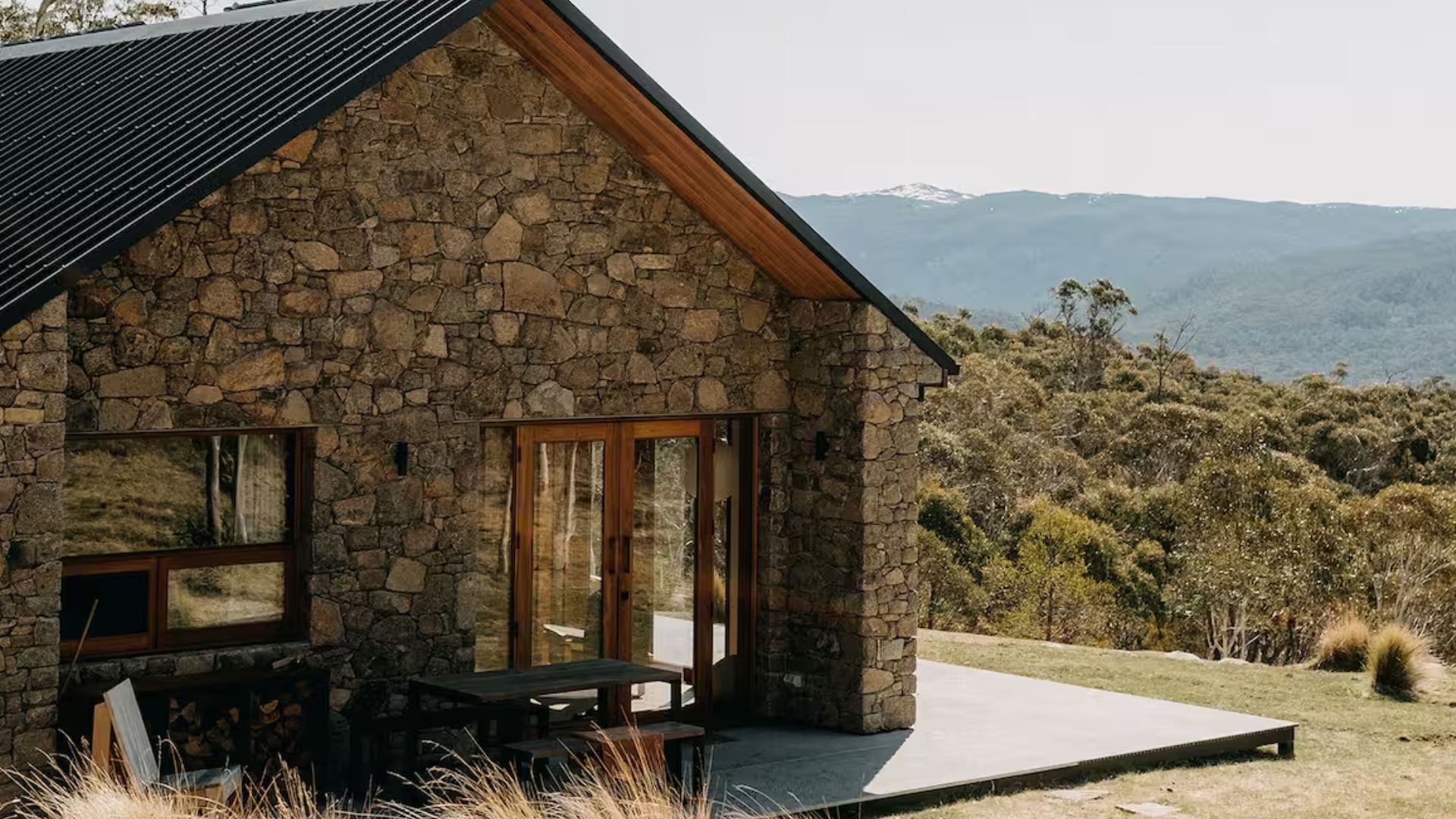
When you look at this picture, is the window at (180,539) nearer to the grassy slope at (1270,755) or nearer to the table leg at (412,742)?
the table leg at (412,742)

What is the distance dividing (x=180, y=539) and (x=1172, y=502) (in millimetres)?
20089

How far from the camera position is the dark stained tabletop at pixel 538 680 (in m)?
9.88

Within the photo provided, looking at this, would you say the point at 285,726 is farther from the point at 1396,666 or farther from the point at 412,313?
the point at 1396,666

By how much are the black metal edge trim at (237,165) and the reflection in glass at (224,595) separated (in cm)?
213

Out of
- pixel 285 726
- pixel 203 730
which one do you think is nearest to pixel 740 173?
pixel 285 726

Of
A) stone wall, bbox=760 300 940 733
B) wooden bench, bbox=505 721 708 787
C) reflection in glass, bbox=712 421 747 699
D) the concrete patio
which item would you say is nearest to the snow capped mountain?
the concrete patio

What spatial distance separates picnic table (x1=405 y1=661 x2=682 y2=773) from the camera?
988 centimetres

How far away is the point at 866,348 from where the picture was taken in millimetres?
11773

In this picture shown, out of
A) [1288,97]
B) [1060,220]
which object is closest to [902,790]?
[1288,97]

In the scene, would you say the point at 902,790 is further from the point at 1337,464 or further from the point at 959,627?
the point at 1337,464

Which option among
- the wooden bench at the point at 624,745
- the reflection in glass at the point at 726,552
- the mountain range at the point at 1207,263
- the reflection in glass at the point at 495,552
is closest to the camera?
the wooden bench at the point at 624,745

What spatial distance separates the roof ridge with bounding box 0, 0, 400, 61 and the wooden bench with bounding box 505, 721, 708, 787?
175 inches

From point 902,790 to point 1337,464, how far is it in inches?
1130

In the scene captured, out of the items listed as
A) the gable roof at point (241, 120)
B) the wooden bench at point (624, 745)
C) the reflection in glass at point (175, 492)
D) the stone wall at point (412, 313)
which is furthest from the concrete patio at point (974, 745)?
Result: the reflection in glass at point (175, 492)
